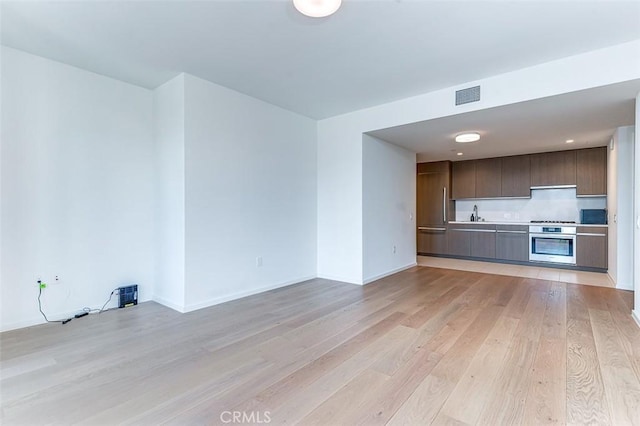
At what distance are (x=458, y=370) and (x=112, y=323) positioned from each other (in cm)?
325

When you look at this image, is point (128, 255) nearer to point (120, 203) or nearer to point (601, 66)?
point (120, 203)

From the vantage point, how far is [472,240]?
677 centimetres

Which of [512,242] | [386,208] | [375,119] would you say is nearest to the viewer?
[375,119]

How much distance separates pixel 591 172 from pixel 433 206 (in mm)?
2975

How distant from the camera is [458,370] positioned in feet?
6.93

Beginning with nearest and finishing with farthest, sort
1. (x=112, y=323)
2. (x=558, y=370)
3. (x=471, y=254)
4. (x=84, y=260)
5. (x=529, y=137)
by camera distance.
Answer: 1. (x=558, y=370)
2. (x=112, y=323)
3. (x=84, y=260)
4. (x=529, y=137)
5. (x=471, y=254)

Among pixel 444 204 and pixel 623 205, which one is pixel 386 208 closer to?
pixel 444 204

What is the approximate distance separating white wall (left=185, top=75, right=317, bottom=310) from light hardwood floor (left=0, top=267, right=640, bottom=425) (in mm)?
505

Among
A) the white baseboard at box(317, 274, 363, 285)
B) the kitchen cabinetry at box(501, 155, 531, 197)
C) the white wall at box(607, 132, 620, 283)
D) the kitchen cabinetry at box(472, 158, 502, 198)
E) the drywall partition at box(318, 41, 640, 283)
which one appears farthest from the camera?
the kitchen cabinetry at box(472, 158, 502, 198)

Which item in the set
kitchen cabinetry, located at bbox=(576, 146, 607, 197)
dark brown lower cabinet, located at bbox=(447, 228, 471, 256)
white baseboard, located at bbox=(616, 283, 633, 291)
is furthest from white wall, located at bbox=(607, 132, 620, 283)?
dark brown lower cabinet, located at bbox=(447, 228, 471, 256)

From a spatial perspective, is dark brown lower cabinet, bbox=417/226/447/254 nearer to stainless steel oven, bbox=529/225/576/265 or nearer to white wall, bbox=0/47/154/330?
stainless steel oven, bbox=529/225/576/265

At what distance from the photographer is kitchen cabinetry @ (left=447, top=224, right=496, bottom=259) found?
6.53 m

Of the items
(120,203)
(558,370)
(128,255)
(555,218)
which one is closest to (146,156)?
(120,203)

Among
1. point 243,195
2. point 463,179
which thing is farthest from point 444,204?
point 243,195
